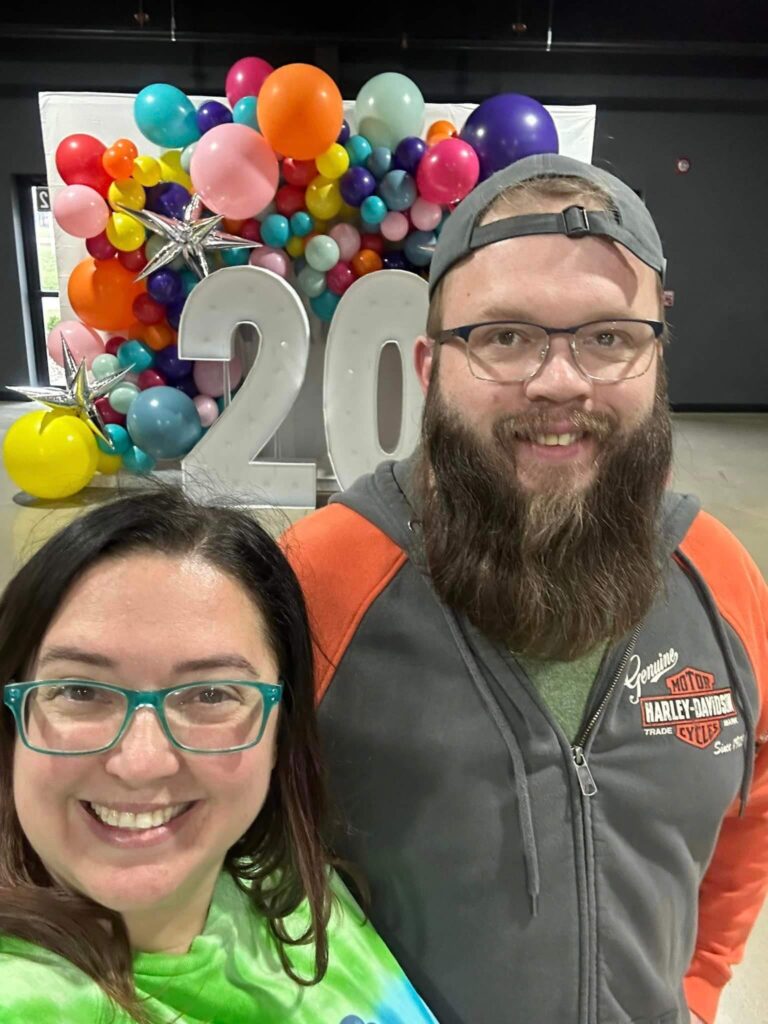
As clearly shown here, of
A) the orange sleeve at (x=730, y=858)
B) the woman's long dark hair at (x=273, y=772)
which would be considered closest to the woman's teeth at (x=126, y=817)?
the woman's long dark hair at (x=273, y=772)

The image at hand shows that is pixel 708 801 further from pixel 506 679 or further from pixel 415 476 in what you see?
pixel 415 476

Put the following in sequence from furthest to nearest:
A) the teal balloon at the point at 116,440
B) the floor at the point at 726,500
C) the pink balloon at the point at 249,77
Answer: the teal balloon at the point at 116,440, the pink balloon at the point at 249,77, the floor at the point at 726,500

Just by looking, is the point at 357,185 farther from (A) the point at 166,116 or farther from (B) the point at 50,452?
(B) the point at 50,452

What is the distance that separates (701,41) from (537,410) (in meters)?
8.93

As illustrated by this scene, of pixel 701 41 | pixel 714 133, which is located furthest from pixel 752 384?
pixel 701 41

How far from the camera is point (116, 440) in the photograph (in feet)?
15.9

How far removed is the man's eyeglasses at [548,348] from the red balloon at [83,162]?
4.15 m

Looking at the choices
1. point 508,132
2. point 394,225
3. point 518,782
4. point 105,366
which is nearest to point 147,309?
point 105,366

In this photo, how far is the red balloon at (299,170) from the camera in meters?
4.25

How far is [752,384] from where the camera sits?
9.27 metres

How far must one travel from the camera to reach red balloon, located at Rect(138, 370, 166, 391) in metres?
4.84

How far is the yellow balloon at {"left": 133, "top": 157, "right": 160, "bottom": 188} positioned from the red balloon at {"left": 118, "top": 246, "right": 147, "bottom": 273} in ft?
1.19

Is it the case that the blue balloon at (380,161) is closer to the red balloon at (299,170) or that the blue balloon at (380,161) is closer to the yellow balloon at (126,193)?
the red balloon at (299,170)

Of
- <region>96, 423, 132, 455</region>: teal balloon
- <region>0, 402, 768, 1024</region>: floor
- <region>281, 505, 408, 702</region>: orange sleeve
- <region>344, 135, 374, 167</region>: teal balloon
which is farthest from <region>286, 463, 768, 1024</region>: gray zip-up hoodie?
<region>96, 423, 132, 455</region>: teal balloon
